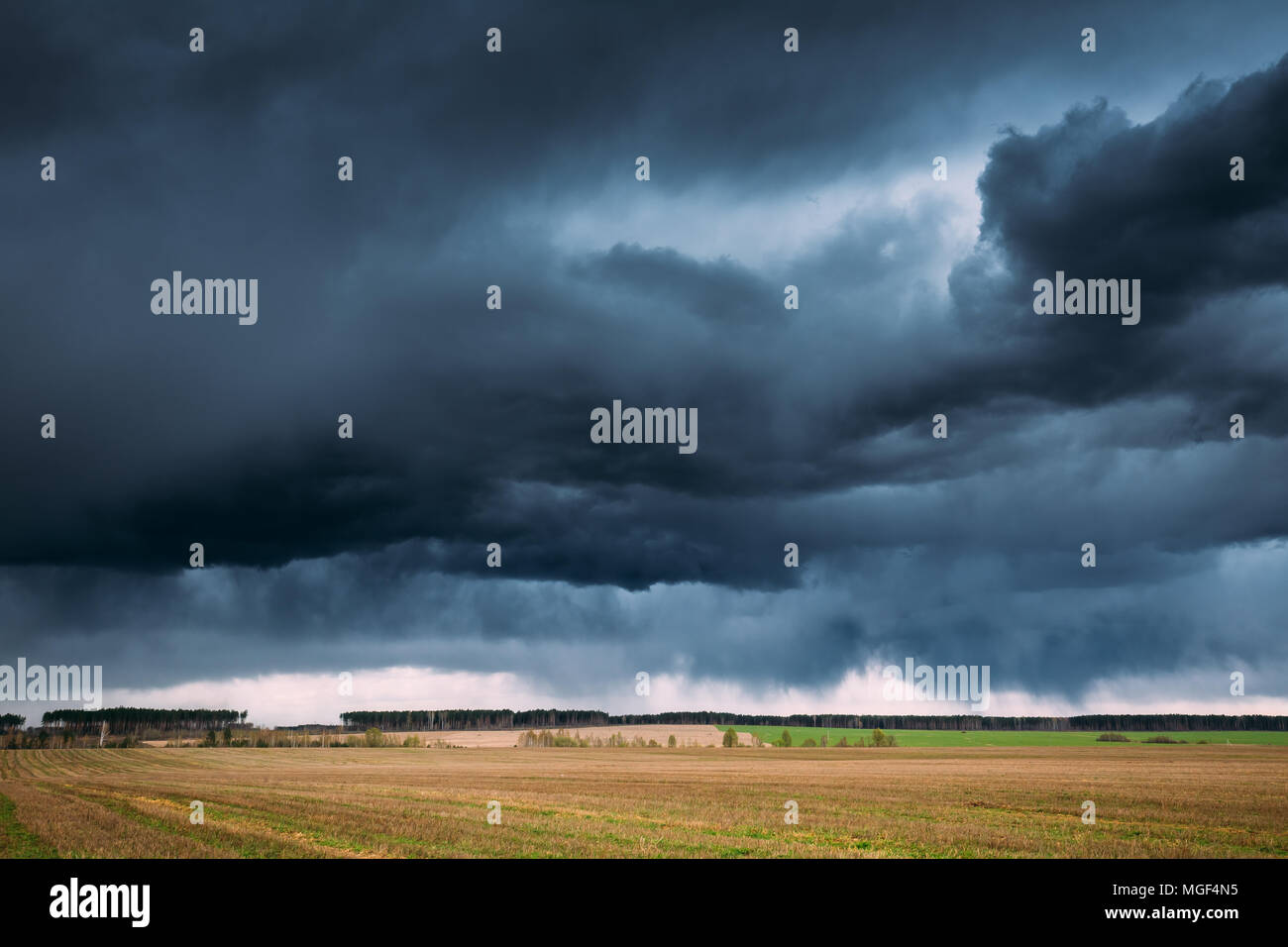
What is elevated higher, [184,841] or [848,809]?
[184,841]

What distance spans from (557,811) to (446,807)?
19.7ft
